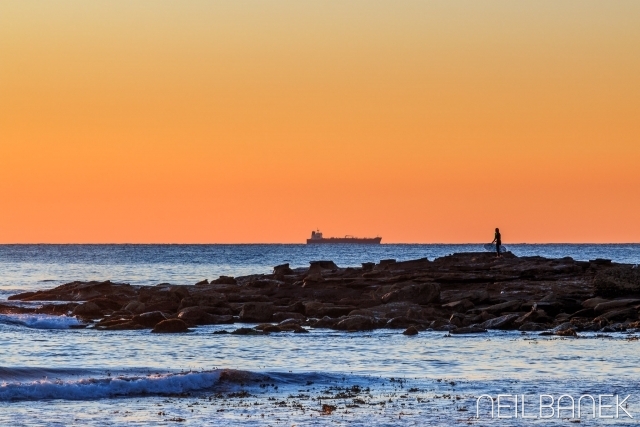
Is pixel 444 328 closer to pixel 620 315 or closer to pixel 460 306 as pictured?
pixel 460 306

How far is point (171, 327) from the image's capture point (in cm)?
4384

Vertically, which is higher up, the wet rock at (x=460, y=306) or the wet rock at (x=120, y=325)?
the wet rock at (x=460, y=306)

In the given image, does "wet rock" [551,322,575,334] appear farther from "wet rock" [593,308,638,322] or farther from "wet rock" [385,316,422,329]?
"wet rock" [385,316,422,329]

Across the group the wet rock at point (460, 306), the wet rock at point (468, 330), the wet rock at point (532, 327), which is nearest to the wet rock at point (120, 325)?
the wet rock at point (468, 330)

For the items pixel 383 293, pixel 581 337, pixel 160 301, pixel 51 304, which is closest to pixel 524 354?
pixel 581 337

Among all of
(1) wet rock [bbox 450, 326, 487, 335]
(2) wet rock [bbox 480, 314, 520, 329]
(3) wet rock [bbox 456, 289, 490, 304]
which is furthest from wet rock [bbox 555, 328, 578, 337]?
(3) wet rock [bbox 456, 289, 490, 304]

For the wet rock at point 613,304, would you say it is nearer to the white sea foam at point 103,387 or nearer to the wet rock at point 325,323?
the wet rock at point 325,323

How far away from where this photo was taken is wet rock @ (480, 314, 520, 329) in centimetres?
4347

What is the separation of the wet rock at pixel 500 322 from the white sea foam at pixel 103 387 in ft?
58.9

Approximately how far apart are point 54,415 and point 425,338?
19275 millimetres

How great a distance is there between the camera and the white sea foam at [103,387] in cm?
2622

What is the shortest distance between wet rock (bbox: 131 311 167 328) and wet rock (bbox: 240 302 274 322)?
13.3 ft

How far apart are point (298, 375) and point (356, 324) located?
14.2 metres

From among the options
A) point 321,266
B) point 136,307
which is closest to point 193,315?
point 136,307
